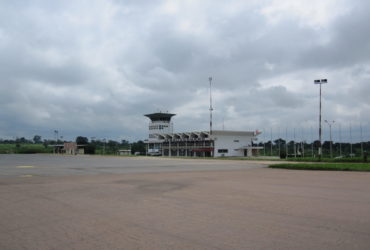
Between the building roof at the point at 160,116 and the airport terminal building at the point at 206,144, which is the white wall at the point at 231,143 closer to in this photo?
the airport terminal building at the point at 206,144

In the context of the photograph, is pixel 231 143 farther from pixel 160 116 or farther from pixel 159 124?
pixel 160 116

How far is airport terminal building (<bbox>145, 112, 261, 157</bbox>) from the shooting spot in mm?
92500

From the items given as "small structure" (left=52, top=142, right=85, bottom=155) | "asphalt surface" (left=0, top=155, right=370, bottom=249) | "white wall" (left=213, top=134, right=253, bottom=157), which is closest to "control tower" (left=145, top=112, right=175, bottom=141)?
"small structure" (left=52, top=142, right=85, bottom=155)

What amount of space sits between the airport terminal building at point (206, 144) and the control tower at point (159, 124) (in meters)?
1.22

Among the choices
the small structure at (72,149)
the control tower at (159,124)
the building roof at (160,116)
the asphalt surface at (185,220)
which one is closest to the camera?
the asphalt surface at (185,220)

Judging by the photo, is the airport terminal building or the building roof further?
the building roof

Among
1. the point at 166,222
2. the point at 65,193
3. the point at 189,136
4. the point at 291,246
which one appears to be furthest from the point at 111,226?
the point at 189,136

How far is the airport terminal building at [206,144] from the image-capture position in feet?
303

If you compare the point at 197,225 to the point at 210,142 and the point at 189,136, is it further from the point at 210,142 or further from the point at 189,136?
the point at 189,136

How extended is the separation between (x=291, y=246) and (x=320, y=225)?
1.93 metres

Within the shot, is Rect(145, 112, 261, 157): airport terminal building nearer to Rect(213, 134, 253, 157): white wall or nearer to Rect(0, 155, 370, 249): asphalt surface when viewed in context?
Rect(213, 134, 253, 157): white wall

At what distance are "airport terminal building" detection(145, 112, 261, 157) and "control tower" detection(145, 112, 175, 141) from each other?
1.22 metres

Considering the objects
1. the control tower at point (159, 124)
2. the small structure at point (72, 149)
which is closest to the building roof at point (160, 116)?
the control tower at point (159, 124)

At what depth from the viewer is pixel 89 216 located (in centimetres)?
894
